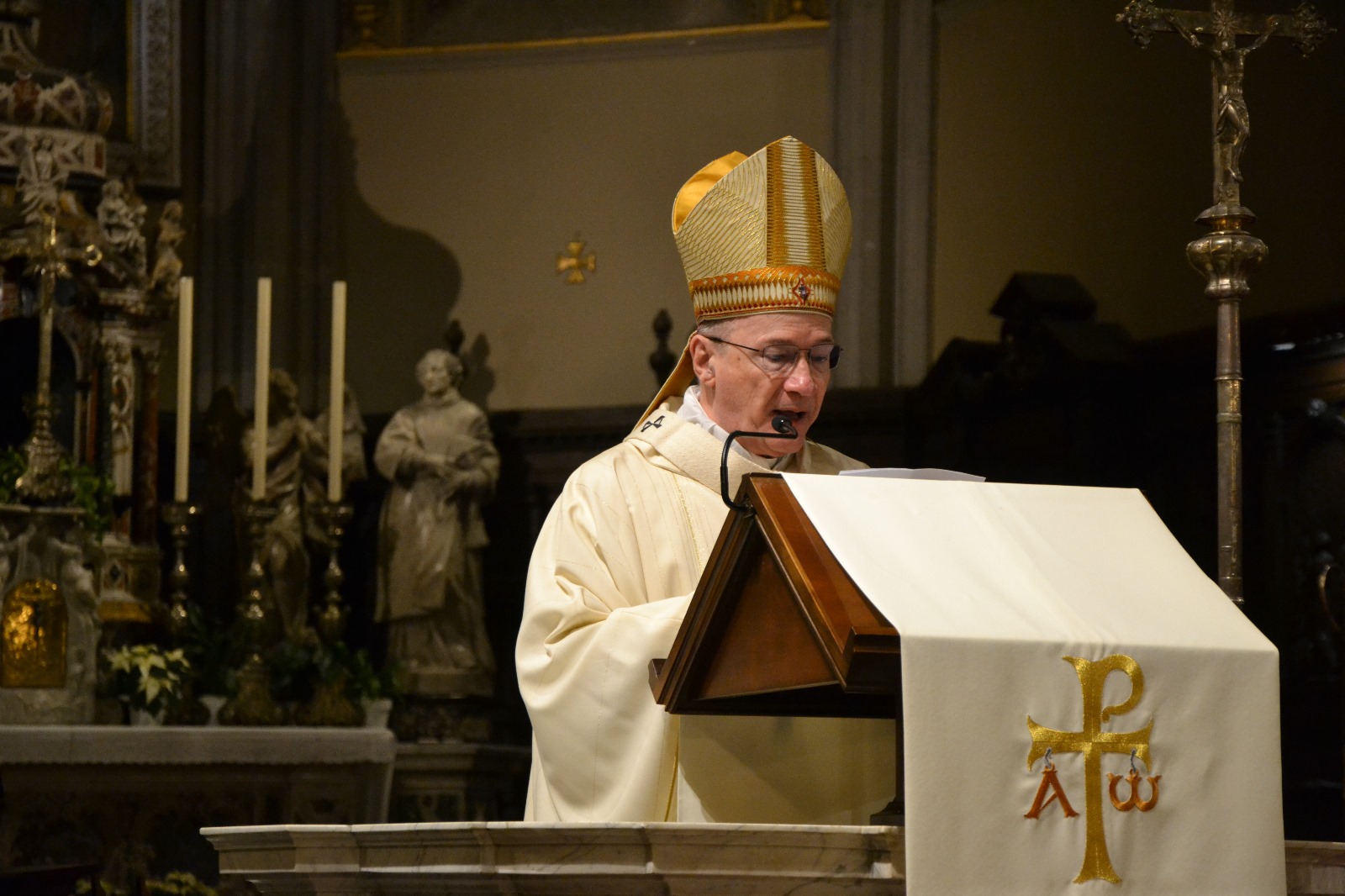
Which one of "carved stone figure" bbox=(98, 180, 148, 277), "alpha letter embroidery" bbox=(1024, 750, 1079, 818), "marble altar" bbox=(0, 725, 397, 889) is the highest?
"carved stone figure" bbox=(98, 180, 148, 277)

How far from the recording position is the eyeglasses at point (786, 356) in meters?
3.31

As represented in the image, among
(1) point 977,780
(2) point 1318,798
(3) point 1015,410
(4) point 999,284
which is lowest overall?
(2) point 1318,798

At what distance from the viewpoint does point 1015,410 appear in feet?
23.9

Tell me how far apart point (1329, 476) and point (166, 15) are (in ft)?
16.4

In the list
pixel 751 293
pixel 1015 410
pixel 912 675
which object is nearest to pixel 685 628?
pixel 912 675

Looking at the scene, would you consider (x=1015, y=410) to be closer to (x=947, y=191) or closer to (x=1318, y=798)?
(x=947, y=191)

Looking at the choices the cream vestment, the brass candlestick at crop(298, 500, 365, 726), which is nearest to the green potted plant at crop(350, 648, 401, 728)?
the brass candlestick at crop(298, 500, 365, 726)

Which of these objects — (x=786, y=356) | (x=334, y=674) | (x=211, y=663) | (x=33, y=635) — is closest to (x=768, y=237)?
(x=786, y=356)

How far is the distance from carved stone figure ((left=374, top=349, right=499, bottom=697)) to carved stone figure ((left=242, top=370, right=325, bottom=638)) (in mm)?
351

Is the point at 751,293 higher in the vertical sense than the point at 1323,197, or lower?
lower

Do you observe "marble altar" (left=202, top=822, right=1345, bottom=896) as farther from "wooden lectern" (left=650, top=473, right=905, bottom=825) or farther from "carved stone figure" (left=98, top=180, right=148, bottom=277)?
"carved stone figure" (left=98, top=180, right=148, bottom=277)

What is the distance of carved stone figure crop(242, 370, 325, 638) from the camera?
747cm

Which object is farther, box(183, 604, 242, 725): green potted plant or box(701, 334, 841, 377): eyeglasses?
box(183, 604, 242, 725): green potted plant

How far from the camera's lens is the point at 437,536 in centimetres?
783
